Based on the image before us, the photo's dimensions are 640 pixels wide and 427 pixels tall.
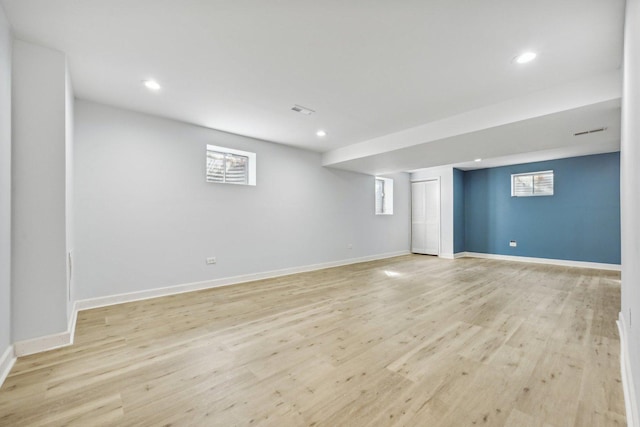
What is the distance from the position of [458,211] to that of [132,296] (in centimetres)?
808

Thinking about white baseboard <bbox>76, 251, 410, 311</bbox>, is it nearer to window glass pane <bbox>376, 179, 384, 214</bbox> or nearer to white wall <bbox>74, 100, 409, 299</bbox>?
white wall <bbox>74, 100, 409, 299</bbox>

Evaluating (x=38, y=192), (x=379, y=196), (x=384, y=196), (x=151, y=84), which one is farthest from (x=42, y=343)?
(x=384, y=196)

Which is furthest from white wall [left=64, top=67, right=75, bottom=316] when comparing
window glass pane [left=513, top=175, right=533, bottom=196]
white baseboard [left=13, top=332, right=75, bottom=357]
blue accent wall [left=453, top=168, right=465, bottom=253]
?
window glass pane [left=513, top=175, right=533, bottom=196]

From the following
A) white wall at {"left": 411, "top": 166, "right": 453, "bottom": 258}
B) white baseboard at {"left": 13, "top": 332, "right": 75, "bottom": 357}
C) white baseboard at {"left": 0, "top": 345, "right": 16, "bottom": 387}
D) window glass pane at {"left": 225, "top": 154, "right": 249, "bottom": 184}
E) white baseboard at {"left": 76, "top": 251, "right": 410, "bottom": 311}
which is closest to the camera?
white baseboard at {"left": 0, "top": 345, "right": 16, "bottom": 387}

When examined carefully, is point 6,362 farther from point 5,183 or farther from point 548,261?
point 548,261

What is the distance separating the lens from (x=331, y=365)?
2.06 m

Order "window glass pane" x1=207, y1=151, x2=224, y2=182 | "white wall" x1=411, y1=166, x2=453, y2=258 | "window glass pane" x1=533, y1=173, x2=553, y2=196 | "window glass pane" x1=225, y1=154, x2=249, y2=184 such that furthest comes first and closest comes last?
"white wall" x1=411, y1=166, x2=453, y2=258
"window glass pane" x1=533, y1=173, x2=553, y2=196
"window glass pane" x1=225, y1=154, x2=249, y2=184
"window glass pane" x1=207, y1=151, x2=224, y2=182

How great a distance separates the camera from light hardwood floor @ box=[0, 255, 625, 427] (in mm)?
1562

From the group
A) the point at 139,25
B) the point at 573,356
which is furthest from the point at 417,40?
the point at 573,356

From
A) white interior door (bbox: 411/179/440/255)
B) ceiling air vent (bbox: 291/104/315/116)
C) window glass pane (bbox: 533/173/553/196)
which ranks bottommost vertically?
white interior door (bbox: 411/179/440/255)

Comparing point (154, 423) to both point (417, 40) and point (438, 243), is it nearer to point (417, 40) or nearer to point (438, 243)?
point (417, 40)

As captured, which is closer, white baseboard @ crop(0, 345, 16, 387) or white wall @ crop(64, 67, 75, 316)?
white baseboard @ crop(0, 345, 16, 387)

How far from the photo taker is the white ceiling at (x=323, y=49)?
1.94 m

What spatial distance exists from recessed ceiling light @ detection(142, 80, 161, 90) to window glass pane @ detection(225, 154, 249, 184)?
5.84 feet
